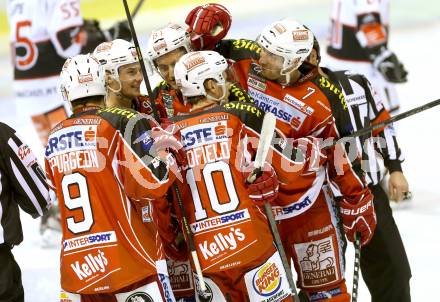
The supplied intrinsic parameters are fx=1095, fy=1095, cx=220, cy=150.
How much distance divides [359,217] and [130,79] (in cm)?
110

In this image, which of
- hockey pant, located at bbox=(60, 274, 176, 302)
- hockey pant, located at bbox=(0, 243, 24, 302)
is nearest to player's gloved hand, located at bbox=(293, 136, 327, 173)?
hockey pant, located at bbox=(60, 274, 176, 302)

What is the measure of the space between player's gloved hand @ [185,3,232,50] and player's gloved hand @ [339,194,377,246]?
0.91m

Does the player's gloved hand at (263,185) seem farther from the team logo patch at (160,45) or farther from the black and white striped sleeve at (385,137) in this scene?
the black and white striped sleeve at (385,137)

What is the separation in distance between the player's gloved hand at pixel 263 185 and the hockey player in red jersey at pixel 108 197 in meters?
0.33

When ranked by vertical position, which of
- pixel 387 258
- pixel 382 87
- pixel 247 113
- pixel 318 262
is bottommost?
pixel 387 258

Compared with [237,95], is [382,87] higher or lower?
lower

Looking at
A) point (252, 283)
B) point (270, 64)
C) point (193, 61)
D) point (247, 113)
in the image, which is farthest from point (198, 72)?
point (252, 283)

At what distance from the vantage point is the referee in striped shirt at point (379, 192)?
4910 millimetres

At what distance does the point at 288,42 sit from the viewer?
14.4ft

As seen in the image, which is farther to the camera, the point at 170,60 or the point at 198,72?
the point at 170,60

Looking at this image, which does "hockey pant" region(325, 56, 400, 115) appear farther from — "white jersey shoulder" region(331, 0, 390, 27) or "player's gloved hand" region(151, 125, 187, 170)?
"player's gloved hand" region(151, 125, 187, 170)

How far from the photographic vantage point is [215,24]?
4.77 m

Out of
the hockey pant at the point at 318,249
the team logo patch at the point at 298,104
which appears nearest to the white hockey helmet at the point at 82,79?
the team logo patch at the point at 298,104

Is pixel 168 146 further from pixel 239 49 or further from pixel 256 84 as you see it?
pixel 239 49
